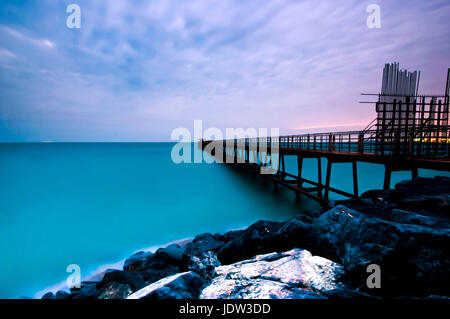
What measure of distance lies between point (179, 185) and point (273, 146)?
1102 centimetres

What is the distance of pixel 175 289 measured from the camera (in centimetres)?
245

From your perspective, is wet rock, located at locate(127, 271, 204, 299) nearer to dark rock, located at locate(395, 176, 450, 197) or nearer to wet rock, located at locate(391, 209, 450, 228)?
wet rock, located at locate(391, 209, 450, 228)

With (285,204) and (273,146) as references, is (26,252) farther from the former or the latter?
(273,146)

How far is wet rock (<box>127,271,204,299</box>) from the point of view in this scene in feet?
7.75

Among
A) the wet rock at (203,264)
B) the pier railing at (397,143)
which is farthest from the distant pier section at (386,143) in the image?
the wet rock at (203,264)

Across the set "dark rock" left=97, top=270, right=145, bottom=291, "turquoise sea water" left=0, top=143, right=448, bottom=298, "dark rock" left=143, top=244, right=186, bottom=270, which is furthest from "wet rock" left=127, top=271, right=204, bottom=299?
"turquoise sea water" left=0, top=143, right=448, bottom=298

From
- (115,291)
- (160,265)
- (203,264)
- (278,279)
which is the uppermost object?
(278,279)

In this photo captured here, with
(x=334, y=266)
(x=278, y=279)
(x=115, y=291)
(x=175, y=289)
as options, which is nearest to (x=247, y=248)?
(x=278, y=279)

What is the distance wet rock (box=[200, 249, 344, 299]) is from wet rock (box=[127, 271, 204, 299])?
0.15 meters

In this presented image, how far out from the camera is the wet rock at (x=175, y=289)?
2.36m

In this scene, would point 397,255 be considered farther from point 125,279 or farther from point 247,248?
point 125,279

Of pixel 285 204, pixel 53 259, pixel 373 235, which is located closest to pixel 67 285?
pixel 53 259

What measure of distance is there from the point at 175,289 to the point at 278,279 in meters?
1.35
